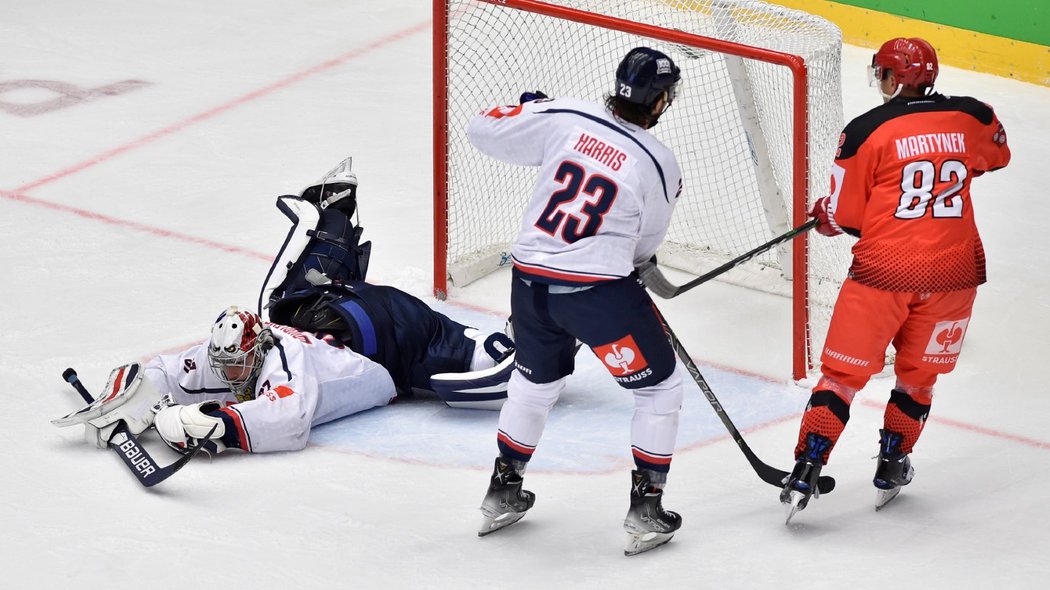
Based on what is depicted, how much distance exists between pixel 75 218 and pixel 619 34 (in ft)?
7.20

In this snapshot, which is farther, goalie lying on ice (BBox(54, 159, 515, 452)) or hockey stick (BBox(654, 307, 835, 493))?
goalie lying on ice (BBox(54, 159, 515, 452))

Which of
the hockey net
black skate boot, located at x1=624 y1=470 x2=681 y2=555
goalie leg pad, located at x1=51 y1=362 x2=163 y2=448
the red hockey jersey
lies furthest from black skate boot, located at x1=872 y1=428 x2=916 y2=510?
goalie leg pad, located at x1=51 y1=362 x2=163 y2=448

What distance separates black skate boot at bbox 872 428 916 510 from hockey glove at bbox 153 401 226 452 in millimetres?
1666

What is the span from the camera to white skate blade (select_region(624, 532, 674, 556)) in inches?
141

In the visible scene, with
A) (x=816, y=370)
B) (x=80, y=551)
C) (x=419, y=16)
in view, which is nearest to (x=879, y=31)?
(x=419, y=16)

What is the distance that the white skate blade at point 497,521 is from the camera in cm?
369

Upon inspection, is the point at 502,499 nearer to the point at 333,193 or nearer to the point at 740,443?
the point at 740,443

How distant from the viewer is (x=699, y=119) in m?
5.82

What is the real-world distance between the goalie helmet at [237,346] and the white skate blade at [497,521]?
2.61 feet

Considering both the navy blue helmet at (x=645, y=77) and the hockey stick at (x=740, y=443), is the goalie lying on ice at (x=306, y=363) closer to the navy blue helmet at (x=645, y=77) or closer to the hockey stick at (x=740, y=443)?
the hockey stick at (x=740, y=443)

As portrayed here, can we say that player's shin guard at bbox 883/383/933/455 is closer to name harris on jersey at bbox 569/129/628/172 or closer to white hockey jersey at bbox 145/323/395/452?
name harris on jersey at bbox 569/129/628/172

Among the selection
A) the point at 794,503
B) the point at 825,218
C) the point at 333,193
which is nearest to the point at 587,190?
the point at 825,218

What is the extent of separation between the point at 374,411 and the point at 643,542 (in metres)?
1.11

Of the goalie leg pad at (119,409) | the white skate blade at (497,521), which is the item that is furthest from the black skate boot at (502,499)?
the goalie leg pad at (119,409)
